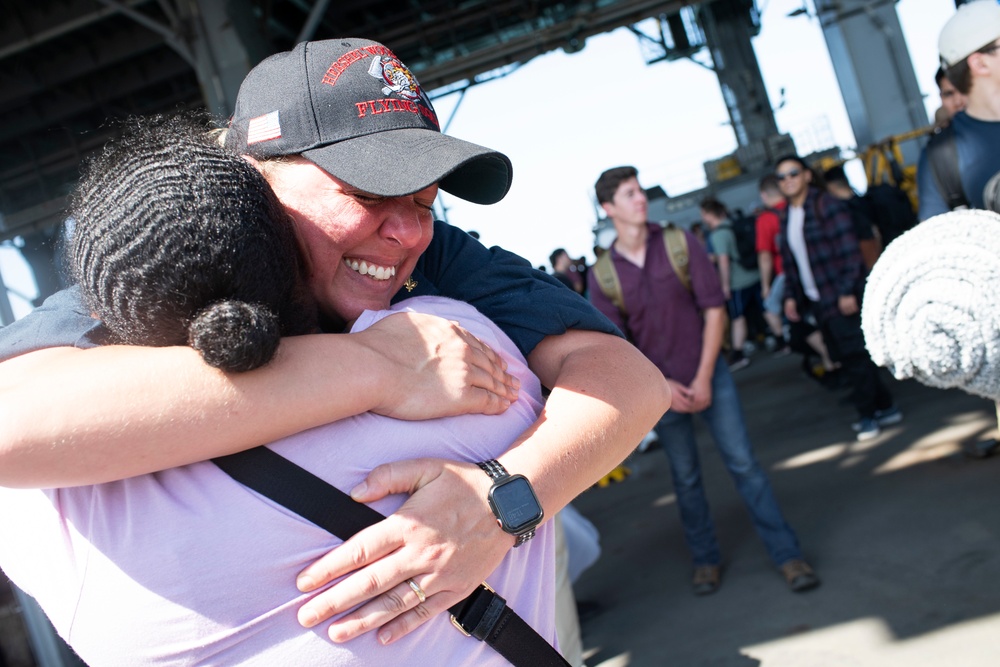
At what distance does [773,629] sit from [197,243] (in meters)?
3.68

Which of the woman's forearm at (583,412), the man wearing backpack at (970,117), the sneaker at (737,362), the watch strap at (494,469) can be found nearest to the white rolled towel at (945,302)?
the man wearing backpack at (970,117)

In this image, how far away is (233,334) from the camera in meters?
0.97

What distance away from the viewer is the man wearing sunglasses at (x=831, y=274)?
575 centimetres

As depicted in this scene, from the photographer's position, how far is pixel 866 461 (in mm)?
5828

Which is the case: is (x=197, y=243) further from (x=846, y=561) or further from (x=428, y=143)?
(x=846, y=561)

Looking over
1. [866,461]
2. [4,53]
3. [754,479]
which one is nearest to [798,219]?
[866,461]

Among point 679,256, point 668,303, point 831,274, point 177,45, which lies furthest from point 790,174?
point 177,45

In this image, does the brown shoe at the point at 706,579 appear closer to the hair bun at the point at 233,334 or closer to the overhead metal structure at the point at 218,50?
the hair bun at the point at 233,334

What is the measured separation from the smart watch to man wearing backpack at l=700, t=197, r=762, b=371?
9.63 m

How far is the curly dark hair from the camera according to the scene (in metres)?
0.96

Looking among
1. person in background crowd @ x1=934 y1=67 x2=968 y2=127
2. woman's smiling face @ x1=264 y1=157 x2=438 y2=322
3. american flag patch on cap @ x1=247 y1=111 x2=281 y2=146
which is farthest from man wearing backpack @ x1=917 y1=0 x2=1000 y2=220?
american flag patch on cap @ x1=247 y1=111 x2=281 y2=146

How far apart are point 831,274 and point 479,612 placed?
17.4ft

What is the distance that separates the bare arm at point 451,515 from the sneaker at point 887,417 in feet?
19.1

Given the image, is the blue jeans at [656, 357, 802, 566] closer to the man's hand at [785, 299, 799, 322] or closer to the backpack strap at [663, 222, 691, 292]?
the backpack strap at [663, 222, 691, 292]
